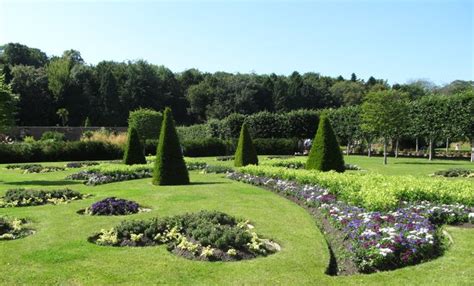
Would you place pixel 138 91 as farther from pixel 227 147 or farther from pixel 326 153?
pixel 326 153

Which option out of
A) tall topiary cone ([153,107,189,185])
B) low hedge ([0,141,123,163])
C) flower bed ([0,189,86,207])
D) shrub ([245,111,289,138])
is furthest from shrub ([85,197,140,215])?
shrub ([245,111,289,138])

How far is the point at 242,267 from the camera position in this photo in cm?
687

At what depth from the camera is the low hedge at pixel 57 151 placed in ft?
98.4

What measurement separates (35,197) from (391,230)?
9894mm

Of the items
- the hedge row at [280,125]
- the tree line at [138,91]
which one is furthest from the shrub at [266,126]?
the tree line at [138,91]

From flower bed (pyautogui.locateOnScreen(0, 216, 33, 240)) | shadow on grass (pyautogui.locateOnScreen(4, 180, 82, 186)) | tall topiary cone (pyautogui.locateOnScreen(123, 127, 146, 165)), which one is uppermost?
tall topiary cone (pyautogui.locateOnScreen(123, 127, 146, 165))

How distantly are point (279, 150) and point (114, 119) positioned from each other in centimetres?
3462

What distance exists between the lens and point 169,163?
16.6m

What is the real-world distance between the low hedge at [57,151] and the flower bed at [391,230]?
23.7m

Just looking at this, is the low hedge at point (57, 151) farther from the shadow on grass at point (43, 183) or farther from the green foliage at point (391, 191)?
the green foliage at point (391, 191)

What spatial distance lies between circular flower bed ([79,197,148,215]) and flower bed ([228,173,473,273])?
4.54 metres

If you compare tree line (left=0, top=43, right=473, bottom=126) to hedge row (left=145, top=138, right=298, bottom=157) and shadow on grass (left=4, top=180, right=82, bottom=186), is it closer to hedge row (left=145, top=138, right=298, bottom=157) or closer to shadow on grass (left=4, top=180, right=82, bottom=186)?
hedge row (left=145, top=138, right=298, bottom=157)

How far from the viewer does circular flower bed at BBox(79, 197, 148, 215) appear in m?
10.9

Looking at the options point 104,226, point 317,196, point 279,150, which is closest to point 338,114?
point 279,150
